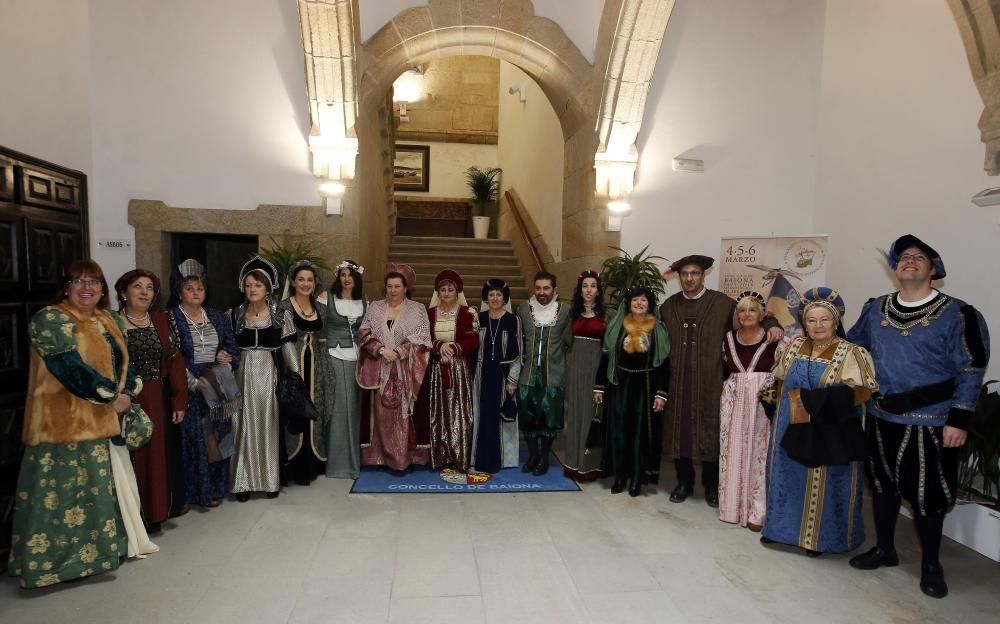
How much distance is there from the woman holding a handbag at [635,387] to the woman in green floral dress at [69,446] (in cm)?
289

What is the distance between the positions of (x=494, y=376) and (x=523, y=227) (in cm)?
478

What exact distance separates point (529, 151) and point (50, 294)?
667cm

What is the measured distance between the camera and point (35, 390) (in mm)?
2680

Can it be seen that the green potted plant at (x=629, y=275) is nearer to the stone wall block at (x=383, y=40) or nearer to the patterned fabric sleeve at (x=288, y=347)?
the patterned fabric sleeve at (x=288, y=347)

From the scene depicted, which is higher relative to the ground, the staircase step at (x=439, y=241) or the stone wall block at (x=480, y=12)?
the stone wall block at (x=480, y=12)

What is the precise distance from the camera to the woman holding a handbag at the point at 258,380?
3.71 m

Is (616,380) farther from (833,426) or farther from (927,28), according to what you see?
(927,28)

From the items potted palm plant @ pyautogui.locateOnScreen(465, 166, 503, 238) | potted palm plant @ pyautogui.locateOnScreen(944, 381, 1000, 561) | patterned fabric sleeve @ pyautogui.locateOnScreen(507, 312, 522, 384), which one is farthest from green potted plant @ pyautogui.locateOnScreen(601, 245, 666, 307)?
potted palm plant @ pyautogui.locateOnScreen(465, 166, 503, 238)

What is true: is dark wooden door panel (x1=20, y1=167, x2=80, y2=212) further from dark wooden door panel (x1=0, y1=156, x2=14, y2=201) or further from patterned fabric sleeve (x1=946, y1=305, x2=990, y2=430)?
patterned fabric sleeve (x1=946, y1=305, x2=990, y2=430)

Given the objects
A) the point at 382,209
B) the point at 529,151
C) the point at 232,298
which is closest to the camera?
the point at 232,298

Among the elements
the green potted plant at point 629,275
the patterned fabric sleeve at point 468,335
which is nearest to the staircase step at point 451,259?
the green potted plant at point 629,275

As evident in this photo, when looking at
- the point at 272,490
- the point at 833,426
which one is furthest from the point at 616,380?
the point at 272,490

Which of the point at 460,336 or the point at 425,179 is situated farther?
the point at 425,179

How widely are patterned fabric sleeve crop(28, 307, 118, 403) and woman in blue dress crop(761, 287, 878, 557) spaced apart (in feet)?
11.5
